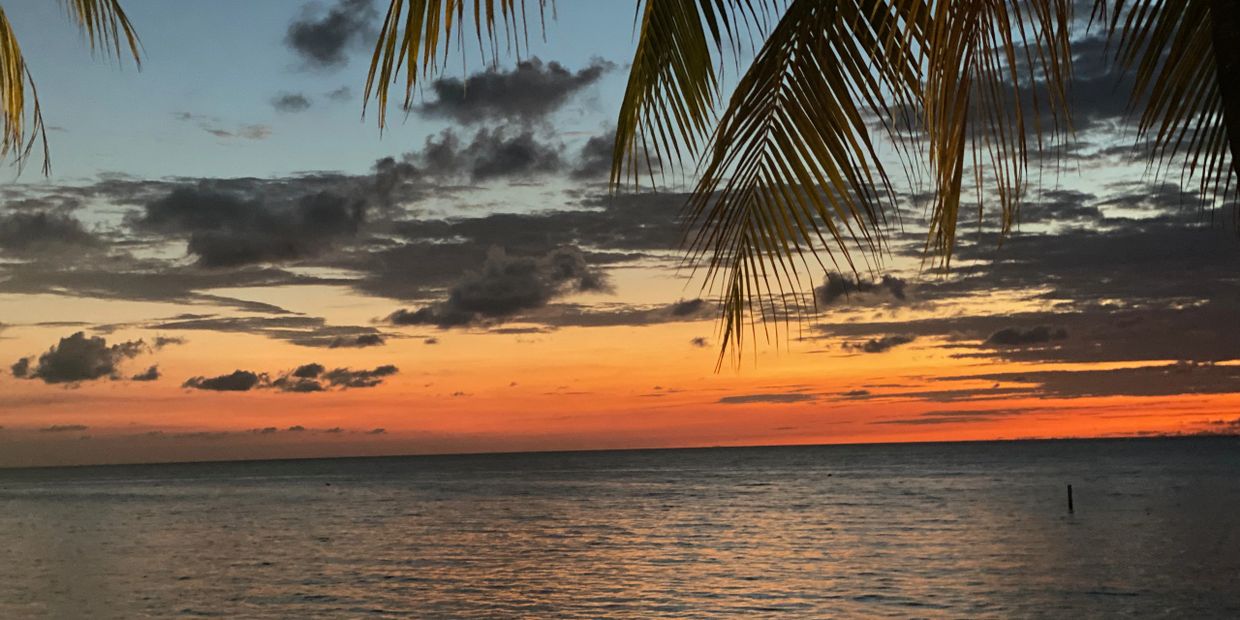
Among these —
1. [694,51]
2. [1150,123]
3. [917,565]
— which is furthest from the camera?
[917,565]

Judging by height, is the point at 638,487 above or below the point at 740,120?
below

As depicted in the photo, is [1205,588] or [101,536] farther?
[101,536]

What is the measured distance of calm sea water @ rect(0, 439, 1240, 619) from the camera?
101 ft

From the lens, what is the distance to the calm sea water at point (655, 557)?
101 feet

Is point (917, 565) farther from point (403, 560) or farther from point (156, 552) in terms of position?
point (156, 552)

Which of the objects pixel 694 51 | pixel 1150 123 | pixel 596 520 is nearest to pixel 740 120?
pixel 694 51

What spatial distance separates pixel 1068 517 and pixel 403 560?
1430 inches

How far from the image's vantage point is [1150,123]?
4.43 m

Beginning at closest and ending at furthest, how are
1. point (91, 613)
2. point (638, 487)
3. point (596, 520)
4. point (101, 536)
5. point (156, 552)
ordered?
1. point (91, 613)
2. point (156, 552)
3. point (101, 536)
4. point (596, 520)
5. point (638, 487)

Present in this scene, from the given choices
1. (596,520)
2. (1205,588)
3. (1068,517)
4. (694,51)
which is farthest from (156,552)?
(694,51)

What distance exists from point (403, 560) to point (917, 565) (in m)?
19.2

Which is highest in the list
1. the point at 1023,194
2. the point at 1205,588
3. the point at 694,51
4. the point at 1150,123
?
the point at 694,51

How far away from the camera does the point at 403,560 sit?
43375 mm

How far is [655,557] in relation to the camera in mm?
42938
